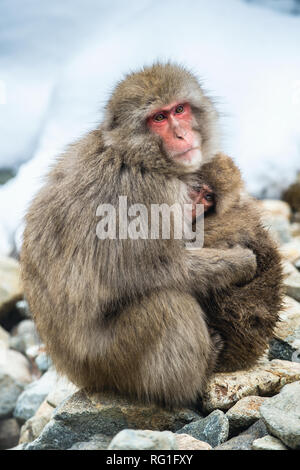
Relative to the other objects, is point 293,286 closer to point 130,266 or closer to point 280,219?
point 130,266

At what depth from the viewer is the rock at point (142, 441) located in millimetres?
2225

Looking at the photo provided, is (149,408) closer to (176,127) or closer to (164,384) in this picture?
(164,384)

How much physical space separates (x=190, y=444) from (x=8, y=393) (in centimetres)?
257

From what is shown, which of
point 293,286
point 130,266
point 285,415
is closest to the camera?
point 285,415

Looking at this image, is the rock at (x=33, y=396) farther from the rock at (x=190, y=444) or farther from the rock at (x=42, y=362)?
the rock at (x=190, y=444)

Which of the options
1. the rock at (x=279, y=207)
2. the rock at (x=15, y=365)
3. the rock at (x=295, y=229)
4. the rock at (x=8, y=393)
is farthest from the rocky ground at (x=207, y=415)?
the rock at (x=279, y=207)

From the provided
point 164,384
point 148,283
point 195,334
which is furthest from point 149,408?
point 148,283

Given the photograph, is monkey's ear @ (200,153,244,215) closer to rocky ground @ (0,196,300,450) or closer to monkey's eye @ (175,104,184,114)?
monkey's eye @ (175,104,184,114)

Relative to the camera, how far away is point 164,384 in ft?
9.55

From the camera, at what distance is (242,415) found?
2.85 m

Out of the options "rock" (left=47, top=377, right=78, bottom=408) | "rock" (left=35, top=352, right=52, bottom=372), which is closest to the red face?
"rock" (left=47, top=377, right=78, bottom=408)

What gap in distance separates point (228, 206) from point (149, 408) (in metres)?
1.11

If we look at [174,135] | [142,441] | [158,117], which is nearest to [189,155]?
[174,135]

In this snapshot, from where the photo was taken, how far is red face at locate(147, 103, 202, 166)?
3.01 metres
